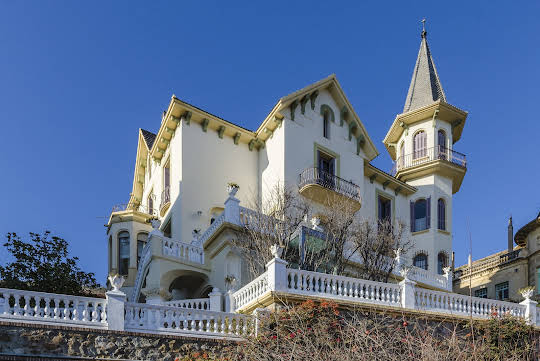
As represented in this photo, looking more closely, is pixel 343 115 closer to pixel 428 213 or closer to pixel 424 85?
pixel 428 213

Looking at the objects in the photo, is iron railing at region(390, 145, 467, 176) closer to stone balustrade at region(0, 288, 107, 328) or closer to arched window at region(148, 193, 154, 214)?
A: arched window at region(148, 193, 154, 214)

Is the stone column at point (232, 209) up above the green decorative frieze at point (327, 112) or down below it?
below

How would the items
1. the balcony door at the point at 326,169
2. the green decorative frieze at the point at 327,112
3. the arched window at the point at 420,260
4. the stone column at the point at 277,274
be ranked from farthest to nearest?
the arched window at the point at 420,260
the green decorative frieze at the point at 327,112
the balcony door at the point at 326,169
the stone column at the point at 277,274

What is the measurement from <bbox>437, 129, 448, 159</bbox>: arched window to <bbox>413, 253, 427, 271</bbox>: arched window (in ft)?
18.1

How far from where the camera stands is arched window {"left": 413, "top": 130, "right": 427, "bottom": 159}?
33156 mm

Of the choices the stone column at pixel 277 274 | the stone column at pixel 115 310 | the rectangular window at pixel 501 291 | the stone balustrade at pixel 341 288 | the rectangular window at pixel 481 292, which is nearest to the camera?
the stone column at pixel 115 310

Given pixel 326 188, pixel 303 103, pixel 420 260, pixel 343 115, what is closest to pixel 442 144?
pixel 420 260

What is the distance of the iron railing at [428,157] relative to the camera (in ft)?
107

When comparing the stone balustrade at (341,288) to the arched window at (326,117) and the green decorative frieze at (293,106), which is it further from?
the arched window at (326,117)

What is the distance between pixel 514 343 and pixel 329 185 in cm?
1115

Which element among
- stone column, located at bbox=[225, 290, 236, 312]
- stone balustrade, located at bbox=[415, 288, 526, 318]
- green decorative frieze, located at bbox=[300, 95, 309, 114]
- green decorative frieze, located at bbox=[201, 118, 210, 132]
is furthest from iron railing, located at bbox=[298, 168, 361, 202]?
stone balustrade, located at bbox=[415, 288, 526, 318]

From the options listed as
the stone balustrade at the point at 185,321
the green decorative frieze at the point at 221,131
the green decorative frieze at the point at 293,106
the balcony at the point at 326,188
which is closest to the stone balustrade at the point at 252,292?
the stone balustrade at the point at 185,321

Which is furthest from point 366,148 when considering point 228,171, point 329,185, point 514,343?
point 514,343

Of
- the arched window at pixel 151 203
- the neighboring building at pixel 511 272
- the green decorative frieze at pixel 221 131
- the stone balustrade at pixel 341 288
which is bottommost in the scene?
the stone balustrade at pixel 341 288
